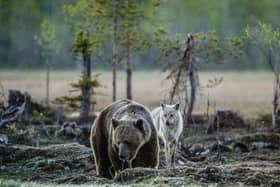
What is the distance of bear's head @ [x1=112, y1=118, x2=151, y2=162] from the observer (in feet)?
38.4

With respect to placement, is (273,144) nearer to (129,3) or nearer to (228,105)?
(129,3)

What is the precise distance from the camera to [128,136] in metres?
11.7

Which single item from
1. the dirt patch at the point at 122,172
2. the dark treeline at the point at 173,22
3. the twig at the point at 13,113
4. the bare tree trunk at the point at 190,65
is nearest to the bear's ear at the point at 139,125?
the dirt patch at the point at 122,172

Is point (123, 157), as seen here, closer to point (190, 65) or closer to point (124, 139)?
point (124, 139)

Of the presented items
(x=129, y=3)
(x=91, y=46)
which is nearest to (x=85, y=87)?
(x=91, y=46)

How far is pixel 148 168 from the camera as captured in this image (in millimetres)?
12391

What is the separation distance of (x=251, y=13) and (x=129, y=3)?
2579 inches

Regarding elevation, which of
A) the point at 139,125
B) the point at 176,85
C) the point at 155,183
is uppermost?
the point at 176,85

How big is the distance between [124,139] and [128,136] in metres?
0.08

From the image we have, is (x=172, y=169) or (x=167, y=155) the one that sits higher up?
(x=172, y=169)

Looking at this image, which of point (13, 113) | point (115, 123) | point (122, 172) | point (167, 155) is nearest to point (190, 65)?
point (13, 113)

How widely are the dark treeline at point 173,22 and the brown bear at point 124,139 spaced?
69020 millimetres

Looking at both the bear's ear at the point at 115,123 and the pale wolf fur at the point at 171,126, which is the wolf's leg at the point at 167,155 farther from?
the bear's ear at the point at 115,123

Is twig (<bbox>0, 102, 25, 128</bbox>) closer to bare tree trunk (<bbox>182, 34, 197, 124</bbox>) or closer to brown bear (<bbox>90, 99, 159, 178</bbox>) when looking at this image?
bare tree trunk (<bbox>182, 34, 197, 124</bbox>)
